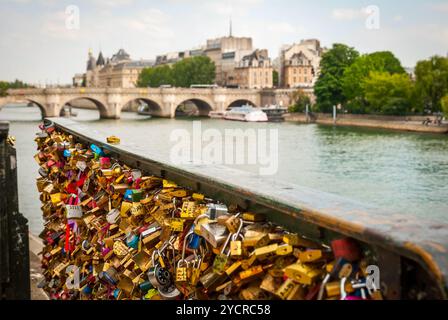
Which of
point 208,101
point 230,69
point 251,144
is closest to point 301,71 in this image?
point 230,69

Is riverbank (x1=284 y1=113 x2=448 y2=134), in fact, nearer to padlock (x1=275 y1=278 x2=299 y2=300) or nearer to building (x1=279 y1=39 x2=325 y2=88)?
building (x1=279 y1=39 x2=325 y2=88)

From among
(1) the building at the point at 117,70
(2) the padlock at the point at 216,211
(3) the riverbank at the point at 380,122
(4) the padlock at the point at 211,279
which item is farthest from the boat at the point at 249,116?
(1) the building at the point at 117,70

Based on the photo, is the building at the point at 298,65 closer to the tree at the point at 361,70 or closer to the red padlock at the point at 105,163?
the tree at the point at 361,70

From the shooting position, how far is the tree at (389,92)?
31.6 metres

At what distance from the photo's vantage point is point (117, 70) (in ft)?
280

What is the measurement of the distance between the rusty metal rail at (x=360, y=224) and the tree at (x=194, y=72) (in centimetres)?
5751

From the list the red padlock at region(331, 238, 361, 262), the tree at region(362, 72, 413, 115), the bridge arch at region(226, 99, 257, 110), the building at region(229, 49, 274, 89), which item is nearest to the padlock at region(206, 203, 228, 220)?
the red padlock at region(331, 238, 361, 262)

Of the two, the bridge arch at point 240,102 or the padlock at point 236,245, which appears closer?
the padlock at point 236,245

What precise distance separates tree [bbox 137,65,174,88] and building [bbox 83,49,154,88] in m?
11.1

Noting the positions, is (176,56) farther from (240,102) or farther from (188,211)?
(188,211)

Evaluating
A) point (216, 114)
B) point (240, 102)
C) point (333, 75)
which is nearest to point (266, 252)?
point (333, 75)

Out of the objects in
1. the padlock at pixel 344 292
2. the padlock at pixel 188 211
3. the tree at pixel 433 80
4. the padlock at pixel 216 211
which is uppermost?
the tree at pixel 433 80

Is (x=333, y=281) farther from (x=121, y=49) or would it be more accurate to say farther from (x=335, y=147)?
(x=121, y=49)

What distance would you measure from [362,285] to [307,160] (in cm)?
1680
